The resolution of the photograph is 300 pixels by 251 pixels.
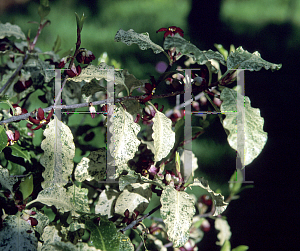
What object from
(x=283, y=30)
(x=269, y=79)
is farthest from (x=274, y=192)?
(x=283, y=30)

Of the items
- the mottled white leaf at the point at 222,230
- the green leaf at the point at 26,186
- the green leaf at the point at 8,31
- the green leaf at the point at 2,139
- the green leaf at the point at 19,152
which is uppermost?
the green leaf at the point at 8,31

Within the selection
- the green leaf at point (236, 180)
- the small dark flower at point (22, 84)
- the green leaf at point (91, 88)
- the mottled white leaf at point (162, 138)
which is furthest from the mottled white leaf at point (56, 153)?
the green leaf at point (236, 180)

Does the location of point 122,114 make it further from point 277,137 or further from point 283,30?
point 283,30

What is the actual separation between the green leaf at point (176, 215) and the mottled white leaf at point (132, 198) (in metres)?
0.10

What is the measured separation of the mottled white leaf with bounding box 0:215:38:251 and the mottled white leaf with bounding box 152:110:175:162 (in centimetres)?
40

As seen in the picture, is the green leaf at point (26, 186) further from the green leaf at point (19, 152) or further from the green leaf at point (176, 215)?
the green leaf at point (176, 215)

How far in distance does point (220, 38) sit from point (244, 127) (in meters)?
0.97

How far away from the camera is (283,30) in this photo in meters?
1.36

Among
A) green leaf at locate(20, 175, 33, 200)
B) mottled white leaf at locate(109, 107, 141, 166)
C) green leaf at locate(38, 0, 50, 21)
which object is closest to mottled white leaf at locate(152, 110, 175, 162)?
mottled white leaf at locate(109, 107, 141, 166)

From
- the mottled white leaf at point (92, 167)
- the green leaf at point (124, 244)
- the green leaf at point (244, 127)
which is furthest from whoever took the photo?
the mottled white leaf at point (92, 167)

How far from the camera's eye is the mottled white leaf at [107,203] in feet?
2.48

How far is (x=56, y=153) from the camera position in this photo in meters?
0.66

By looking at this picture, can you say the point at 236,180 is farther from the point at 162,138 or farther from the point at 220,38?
the point at 220,38

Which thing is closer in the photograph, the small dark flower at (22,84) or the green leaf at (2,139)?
the green leaf at (2,139)
